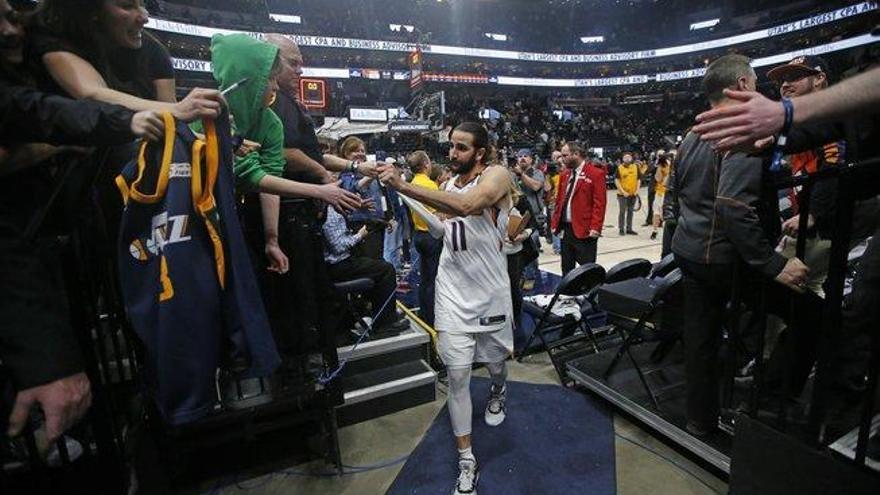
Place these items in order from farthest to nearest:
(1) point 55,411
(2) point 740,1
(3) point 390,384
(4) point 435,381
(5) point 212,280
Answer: (2) point 740,1, (4) point 435,381, (3) point 390,384, (5) point 212,280, (1) point 55,411

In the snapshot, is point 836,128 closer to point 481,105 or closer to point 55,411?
point 55,411

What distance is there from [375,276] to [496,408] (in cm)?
140

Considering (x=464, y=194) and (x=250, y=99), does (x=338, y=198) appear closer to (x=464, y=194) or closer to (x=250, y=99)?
(x=250, y=99)

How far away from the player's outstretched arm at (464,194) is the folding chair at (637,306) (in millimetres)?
1333

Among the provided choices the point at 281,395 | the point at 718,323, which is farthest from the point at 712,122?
the point at 281,395

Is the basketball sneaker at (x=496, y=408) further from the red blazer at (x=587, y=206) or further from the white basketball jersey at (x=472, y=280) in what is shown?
the red blazer at (x=587, y=206)

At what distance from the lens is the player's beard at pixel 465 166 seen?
292cm

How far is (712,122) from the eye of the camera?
1.36m

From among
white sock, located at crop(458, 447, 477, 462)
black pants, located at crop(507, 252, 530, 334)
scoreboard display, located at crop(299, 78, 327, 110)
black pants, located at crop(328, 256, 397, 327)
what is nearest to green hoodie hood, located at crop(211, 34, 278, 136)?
black pants, located at crop(328, 256, 397, 327)

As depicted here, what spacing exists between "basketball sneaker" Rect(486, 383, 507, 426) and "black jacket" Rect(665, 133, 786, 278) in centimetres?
157

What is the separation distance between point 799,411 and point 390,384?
256cm

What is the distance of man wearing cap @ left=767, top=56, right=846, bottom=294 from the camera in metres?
2.87

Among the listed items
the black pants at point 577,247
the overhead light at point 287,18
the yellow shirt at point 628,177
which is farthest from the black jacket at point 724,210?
the overhead light at point 287,18

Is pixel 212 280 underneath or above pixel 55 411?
above
